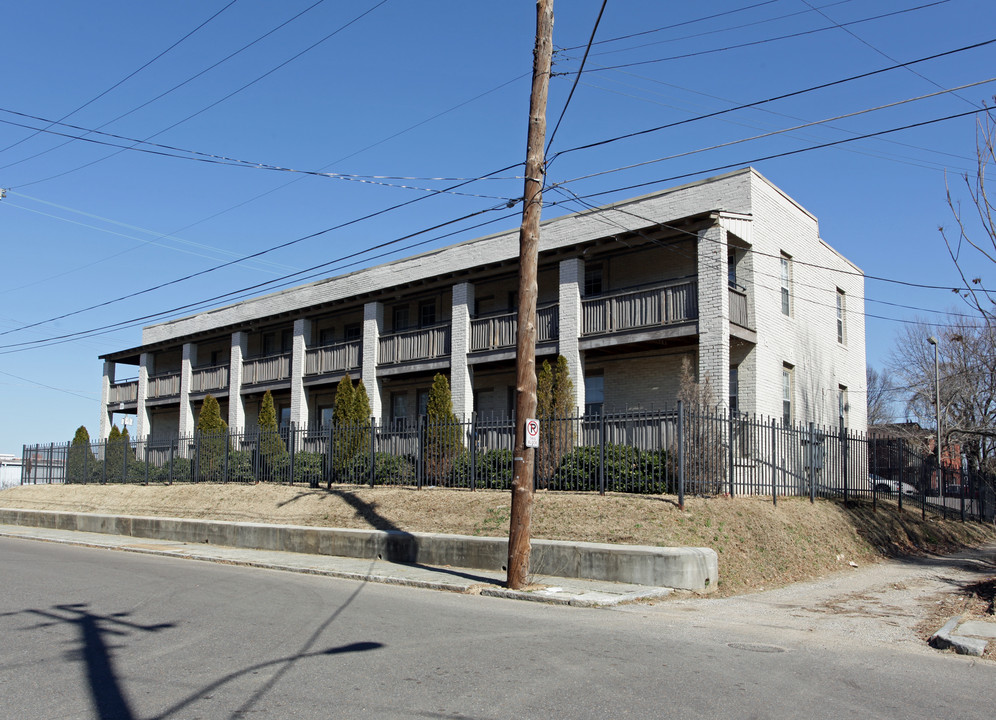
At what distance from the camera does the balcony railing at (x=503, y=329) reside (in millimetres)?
23094

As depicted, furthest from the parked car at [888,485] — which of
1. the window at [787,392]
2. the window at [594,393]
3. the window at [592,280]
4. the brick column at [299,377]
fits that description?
the brick column at [299,377]

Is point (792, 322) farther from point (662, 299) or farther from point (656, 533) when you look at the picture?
point (656, 533)

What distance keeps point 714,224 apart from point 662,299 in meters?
2.18

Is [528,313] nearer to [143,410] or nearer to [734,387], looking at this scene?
[734,387]

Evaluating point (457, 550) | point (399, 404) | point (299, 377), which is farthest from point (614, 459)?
point (299, 377)

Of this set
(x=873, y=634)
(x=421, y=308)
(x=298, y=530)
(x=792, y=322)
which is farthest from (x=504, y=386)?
(x=873, y=634)

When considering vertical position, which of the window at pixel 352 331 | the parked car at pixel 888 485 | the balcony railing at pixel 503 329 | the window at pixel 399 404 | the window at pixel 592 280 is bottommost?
the parked car at pixel 888 485

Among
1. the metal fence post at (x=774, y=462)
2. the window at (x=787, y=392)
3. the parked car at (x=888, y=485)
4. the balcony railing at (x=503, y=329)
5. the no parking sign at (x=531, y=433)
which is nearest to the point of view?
the no parking sign at (x=531, y=433)

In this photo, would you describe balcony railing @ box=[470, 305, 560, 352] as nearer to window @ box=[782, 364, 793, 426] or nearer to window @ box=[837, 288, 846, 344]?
window @ box=[782, 364, 793, 426]

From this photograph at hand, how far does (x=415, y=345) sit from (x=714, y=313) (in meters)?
10.8

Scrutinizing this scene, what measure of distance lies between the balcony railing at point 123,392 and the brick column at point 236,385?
27.0 ft

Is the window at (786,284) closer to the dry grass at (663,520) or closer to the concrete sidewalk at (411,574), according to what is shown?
the dry grass at (663,520)

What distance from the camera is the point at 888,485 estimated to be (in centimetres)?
2133

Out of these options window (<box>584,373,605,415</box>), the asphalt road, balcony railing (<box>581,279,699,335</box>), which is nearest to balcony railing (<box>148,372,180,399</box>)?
window (<box>584,373,605,415</box>)
